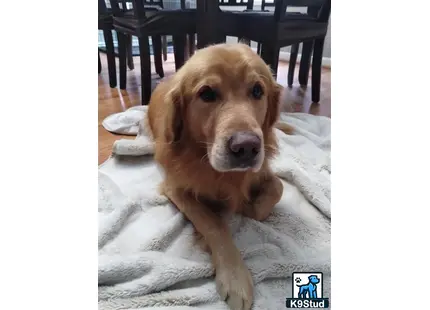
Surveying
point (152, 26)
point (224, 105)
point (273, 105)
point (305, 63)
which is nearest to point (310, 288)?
point (224, 105)

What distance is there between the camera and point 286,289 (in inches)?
37.2

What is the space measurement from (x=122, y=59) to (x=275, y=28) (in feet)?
2.44

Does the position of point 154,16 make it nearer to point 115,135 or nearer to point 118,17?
point 118,17

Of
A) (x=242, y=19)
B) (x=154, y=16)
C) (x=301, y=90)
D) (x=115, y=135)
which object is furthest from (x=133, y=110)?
(x=301, y=90)

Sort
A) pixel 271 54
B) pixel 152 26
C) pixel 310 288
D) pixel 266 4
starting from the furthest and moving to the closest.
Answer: pixel 152 26 < pixel 271 54 < pixel 266 4 < pixel 310 288

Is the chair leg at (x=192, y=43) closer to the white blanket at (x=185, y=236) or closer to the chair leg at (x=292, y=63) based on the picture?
the chair leg at (x=292, y=63)

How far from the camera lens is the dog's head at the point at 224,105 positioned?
98 centimetres

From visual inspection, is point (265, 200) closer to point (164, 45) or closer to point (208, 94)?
point (208, 94)

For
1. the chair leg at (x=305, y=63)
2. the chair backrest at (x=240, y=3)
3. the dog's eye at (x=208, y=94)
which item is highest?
the chair backrest at (x=240, y=3)

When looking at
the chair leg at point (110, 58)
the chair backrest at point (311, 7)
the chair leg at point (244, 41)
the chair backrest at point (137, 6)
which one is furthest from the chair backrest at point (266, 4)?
the chair leg at point (110, 58)

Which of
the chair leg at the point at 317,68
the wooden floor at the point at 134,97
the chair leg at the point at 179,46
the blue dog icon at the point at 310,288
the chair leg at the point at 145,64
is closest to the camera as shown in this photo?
the blue dog icon at the point at 310,288

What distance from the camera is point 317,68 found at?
1.13 m

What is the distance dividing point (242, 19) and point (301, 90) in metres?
0.41

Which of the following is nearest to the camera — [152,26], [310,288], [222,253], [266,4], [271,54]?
[310,288]
